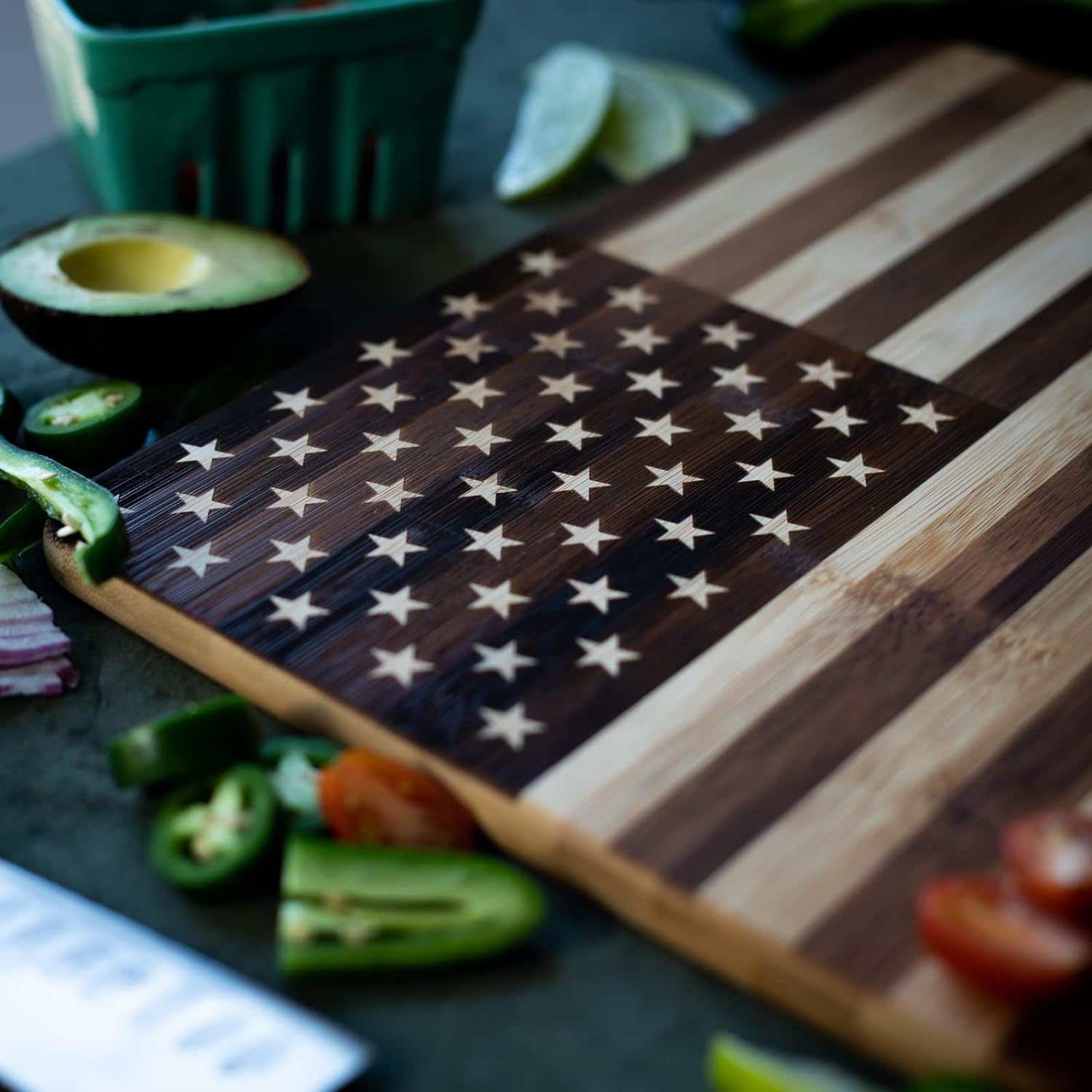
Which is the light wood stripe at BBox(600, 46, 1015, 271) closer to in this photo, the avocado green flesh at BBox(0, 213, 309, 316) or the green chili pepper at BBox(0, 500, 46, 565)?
the avocado green flesh at BBox(0, 213, 309, 316)

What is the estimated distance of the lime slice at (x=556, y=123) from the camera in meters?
2.56

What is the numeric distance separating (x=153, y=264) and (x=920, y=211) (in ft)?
3.91

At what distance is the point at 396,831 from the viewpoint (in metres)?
1.39

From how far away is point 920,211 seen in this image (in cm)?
235

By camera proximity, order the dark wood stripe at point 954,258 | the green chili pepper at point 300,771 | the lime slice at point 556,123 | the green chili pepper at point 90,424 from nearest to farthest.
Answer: the green chili pepper at point 300,771 < the green chili pepper at point 90,424 < the dark wood stripe at point 954,258 < the lime slice at point 556,123

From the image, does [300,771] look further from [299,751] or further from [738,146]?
[738,146]

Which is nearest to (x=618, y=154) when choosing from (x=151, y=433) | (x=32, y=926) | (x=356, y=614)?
(x=151, y=433)

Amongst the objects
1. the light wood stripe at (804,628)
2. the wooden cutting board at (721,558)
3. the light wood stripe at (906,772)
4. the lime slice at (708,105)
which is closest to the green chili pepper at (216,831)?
the wooden cutting board at (721,558)

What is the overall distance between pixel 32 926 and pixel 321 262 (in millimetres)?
1342

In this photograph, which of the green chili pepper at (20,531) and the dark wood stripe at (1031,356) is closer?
the green chili pepper at (20,531)

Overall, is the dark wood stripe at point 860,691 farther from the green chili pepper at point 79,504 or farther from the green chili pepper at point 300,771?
the green chili pepper at point 79,504

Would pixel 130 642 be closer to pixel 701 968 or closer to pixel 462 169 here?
pixel 701 968

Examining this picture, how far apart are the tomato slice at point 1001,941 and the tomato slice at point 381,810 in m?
0.45

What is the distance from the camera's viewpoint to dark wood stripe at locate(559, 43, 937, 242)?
7.65 ft
